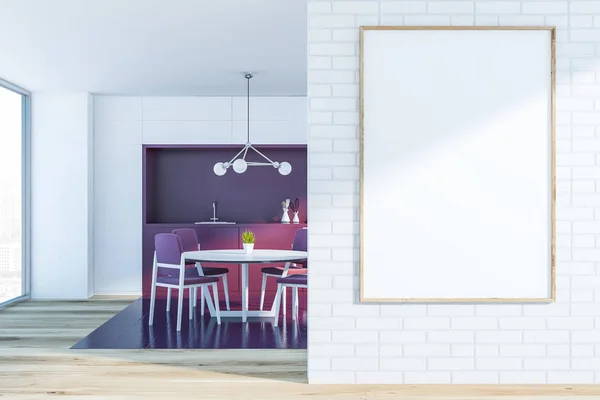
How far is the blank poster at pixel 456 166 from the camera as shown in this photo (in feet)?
10.8

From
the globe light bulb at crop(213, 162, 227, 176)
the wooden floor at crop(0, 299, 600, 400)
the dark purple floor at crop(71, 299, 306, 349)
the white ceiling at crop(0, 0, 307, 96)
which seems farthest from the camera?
the globe light bulb at crop(213, 162, 227, 176)

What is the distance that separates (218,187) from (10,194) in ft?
7.46

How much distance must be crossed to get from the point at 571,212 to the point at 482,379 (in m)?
1.03

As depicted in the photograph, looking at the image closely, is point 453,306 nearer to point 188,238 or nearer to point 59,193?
point 188,238

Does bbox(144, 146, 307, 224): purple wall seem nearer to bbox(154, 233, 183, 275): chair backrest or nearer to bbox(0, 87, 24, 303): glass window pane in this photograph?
bbox(0, 87, 24, 303): glass window pane

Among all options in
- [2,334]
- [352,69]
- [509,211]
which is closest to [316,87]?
[352,69]

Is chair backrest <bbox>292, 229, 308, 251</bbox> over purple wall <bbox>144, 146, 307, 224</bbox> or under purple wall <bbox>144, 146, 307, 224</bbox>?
under

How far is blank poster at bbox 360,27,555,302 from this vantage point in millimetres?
3295

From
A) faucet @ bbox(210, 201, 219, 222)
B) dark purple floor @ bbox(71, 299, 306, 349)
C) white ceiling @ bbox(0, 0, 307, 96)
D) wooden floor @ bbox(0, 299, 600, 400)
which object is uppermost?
white ceiling @ bbox(0, 0, 307, 96)

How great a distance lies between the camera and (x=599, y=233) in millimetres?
3295

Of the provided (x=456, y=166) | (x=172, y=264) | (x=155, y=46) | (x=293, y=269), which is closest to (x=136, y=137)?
(x=155, y=46)

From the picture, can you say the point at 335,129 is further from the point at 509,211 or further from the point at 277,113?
the point at 277,113

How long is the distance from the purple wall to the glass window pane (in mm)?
1483

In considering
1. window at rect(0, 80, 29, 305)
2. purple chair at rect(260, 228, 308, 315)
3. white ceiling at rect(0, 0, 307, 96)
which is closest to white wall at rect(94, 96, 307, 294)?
white ceiling at rect(0, 0, 307, 96)
